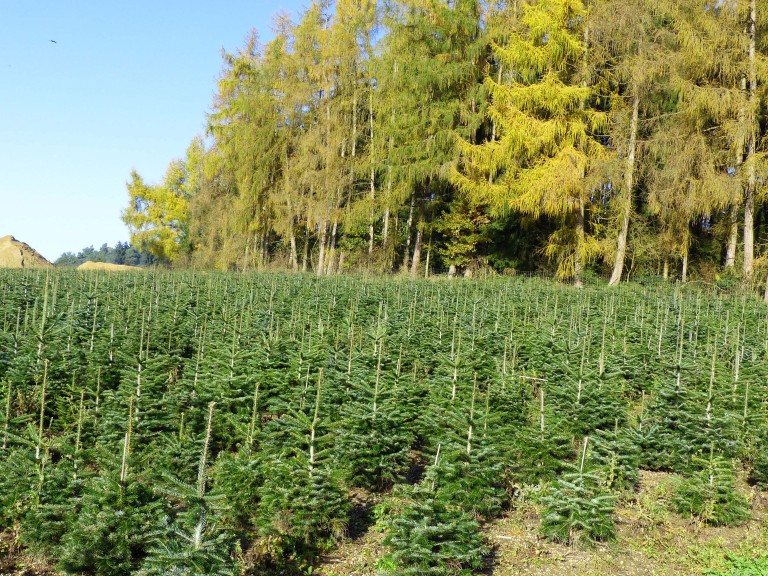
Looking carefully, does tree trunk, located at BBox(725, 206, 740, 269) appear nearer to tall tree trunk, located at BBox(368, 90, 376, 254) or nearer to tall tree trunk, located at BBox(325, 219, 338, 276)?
tall tree trunk, located at BBox(368, 90, 376, 254)

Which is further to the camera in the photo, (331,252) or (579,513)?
(331,252)

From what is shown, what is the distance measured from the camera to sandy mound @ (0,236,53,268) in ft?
165

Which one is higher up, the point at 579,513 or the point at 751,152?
the point at 751,152

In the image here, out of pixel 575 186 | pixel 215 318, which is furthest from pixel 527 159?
pixel 215 318

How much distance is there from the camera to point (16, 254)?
168ft

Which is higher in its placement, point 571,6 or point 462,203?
point 571,6

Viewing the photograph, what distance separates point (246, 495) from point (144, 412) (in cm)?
157

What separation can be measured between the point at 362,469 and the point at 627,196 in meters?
22.3

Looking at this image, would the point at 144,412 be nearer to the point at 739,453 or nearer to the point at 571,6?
the point at 739,453

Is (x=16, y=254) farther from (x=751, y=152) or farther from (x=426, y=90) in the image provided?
(x=751, y=152)

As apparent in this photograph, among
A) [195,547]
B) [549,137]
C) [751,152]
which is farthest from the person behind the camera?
[549,137]

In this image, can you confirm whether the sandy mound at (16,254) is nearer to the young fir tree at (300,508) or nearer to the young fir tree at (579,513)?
the young fir tree at (300,508)

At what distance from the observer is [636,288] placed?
77.3 feet

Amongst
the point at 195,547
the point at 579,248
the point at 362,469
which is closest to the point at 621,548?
the point at 362,469
